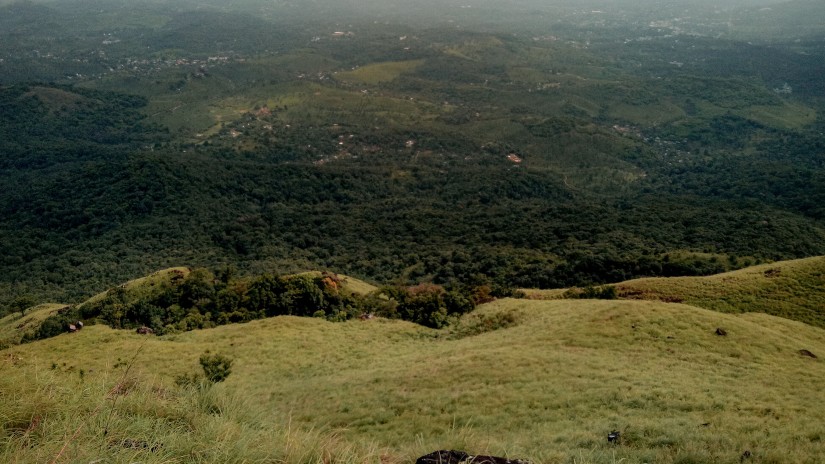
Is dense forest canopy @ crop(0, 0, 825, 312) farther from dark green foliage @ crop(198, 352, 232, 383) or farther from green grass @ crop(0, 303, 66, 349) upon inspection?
dark green foliage @ crop(198, 352, 232, 383)

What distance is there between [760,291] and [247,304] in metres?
45.1

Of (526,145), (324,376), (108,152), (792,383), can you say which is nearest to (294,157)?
(108,152)

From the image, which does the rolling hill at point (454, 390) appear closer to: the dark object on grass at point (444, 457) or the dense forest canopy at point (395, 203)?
the dark object on grass at point (444, 457)

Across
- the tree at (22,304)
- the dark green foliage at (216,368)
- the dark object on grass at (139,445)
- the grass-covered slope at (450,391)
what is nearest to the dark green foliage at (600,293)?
the grass-covered slope at (450,391)

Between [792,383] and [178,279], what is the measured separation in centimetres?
5156

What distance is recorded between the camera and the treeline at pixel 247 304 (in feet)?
133

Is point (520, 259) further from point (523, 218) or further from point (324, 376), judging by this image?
point (324, 376)

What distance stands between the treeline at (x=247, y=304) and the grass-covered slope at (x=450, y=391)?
3448mm

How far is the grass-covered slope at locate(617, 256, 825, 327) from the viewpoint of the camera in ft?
108

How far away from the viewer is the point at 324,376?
27844 mm

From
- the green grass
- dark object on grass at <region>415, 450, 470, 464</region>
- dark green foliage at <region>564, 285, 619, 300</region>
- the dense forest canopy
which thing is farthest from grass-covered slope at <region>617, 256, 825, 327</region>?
the green grass

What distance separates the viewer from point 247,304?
44.0 m

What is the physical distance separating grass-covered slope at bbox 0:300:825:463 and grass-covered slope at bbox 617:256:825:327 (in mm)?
4255

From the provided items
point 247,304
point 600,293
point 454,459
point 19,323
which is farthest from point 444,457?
point 19,323
